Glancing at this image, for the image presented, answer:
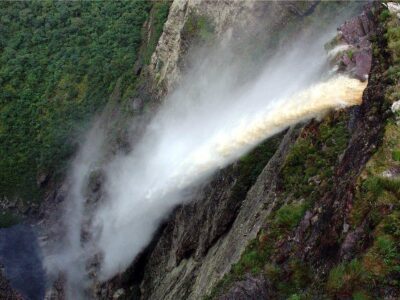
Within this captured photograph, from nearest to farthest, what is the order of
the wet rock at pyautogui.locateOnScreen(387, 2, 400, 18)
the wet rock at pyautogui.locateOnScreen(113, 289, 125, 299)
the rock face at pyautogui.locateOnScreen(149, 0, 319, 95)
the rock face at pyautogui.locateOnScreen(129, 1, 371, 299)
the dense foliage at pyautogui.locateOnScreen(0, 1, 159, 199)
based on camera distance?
1. the wet rock at pyautogui.locateOnScreen(387, 2, 400, 18)
2. the rock face at pyautogui.locateOnScreen(129, 1, 371, 299)
3. the wet rock at pyautogui.locateOnScreen(113, 289, 125, 299)
4. the rock face at pyautogui.locateOnScreen(149, 0, 319, 95)
5. the dense foliage at pyautogui.locateOnScreen(0, 1, 159, 199)

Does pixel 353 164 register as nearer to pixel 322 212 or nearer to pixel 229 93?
pixel 322 212

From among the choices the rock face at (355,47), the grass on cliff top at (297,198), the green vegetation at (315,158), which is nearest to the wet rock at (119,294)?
the grass on cliff top at (297,198)

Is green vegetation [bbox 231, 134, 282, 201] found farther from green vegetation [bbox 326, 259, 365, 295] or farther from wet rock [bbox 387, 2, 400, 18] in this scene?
green vegetation [bbox 326, 259, 365, 295]

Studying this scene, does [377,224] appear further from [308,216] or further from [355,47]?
[355,47]

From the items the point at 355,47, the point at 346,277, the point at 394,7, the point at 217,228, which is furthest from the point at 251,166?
the point at 346,277

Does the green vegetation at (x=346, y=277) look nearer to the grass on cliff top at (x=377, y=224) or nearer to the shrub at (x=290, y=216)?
the grass on cliff top at (x=377, y=224)

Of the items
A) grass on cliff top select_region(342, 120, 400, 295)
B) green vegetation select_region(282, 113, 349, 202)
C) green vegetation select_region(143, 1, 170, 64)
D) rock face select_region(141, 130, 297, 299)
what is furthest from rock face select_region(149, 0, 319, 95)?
grass on cliff top select_region(342, 120, 400, 295)

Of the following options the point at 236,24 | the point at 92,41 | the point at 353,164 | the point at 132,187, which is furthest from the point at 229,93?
the point at 353,164

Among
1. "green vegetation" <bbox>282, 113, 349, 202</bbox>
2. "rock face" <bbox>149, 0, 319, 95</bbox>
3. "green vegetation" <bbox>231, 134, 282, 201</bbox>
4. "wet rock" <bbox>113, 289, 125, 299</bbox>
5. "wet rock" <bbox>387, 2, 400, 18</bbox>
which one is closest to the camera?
"green vegetation" <bbox>282, 113, 349, 202</bbox>
